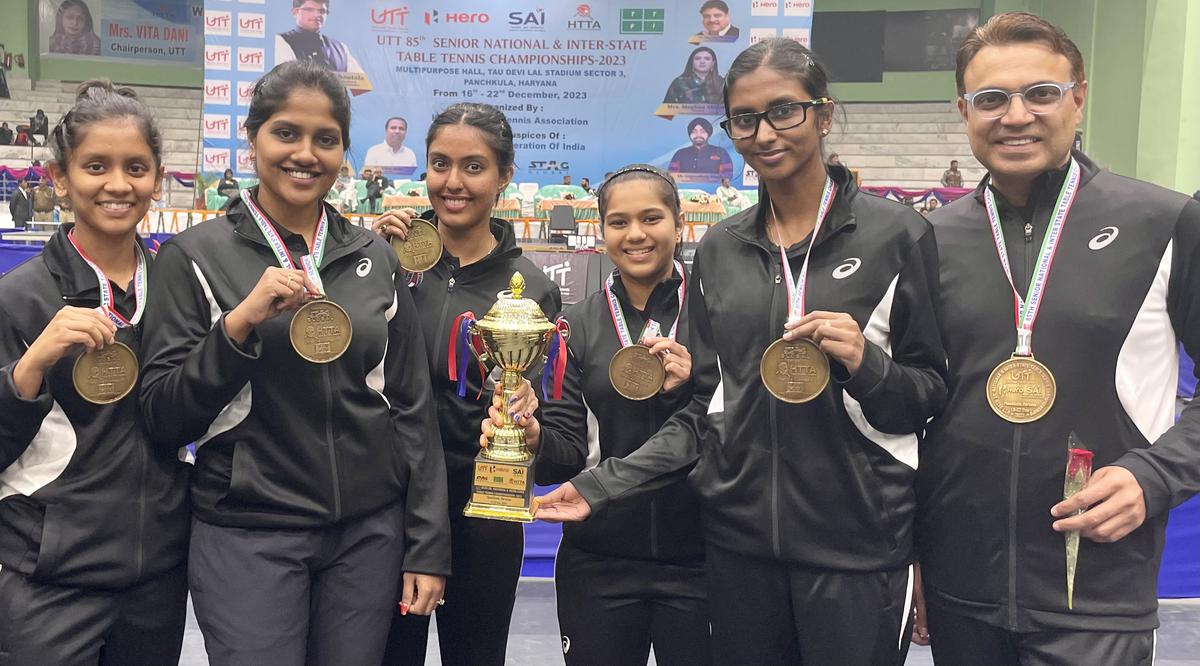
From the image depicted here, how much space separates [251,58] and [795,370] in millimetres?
12443

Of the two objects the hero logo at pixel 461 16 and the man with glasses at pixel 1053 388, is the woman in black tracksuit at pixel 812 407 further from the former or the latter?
the hero logo at pixel 461 16

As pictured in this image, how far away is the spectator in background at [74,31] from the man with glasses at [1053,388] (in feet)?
76.9

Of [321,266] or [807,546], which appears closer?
[807,546]

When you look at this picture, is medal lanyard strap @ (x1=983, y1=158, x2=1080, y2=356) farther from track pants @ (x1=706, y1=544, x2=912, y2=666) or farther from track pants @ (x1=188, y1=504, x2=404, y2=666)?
track pants @ (x1=188, y1=504, x2=404, y2=666)

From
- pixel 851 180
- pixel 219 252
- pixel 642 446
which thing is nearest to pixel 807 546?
pixel 642 446

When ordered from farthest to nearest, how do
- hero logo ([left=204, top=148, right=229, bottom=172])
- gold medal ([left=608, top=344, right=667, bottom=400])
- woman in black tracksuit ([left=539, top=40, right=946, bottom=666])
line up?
hero logo ([left=204, top=148, right=229, bottom=172])
gold medal ([left=608, top=344, right=667, bottom=400])
woman in black tracksuit ([left=539, top=40, right=946, bottom=666])

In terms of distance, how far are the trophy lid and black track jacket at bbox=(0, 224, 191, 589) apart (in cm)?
66

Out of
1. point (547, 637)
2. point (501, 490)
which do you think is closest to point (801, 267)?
point (501, 490)

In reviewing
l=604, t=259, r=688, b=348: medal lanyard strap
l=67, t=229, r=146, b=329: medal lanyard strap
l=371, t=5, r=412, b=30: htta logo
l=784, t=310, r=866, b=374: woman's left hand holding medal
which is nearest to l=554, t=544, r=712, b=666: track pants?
l=604, t=259, r=688, b=348: medal lanyard strap

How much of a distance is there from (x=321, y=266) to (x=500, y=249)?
0.58 meters

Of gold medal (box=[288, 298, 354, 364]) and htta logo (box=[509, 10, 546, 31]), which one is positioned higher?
htta logo (box=[509, 10, 546, 31])

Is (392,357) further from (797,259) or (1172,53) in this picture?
(1172,53)

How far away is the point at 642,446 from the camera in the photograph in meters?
2.03

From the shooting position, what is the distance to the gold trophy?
1.94 metres
